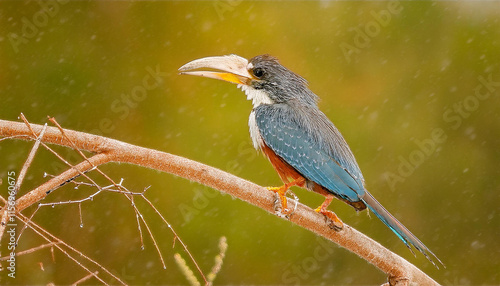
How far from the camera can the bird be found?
7.95 ft

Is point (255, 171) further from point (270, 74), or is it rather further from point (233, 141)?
Answer: point (270, 74)

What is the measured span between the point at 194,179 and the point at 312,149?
0.68 meters

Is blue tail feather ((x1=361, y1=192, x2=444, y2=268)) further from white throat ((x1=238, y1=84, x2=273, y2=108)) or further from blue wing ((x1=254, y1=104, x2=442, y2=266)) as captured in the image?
white throat ((x1=238, y1=84, x2=273, y2=108))

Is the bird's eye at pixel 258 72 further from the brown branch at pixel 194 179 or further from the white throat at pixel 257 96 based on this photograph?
the brown branch at pixel 194 179

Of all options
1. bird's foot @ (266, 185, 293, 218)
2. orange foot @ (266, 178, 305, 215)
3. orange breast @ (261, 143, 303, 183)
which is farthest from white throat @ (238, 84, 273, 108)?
bird's foot @ (266, 185, 293, 218)

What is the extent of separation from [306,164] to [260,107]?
0.40 m

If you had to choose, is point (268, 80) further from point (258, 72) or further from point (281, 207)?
point (281, 207)

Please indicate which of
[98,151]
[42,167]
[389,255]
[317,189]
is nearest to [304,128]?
[317,189]

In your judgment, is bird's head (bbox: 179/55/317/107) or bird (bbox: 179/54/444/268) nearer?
bird (bbox: 179/54/444/268)

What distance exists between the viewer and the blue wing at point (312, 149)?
242cm

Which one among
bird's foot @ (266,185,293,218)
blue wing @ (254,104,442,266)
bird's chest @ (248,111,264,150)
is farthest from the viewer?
bird's chest @ (248,111,264,150)

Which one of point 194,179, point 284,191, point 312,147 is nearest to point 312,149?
point 312,147

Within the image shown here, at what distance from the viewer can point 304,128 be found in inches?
103

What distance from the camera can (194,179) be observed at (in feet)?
6.90
